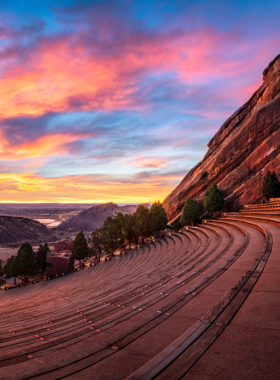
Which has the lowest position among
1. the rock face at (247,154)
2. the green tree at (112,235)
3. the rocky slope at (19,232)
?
the rocky slope at (19,232)

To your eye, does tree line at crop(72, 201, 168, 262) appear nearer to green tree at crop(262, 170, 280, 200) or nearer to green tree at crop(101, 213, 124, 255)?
green tree at crop(101, 213, 124, 255)

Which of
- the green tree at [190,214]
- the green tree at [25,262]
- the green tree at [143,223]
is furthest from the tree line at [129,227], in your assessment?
the green tree at [25,262]

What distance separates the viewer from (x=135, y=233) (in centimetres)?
4638

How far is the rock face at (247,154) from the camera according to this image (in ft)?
153

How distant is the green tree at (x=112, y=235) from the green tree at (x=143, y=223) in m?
3.55

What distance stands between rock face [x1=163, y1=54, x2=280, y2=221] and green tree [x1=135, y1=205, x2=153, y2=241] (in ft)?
47.9

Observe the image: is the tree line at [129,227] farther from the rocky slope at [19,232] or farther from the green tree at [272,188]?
the rocky slope at [19,232]

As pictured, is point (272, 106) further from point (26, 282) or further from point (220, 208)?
point (26, 282)

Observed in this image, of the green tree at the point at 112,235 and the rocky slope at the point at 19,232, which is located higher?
the green tree at the point at 112,235

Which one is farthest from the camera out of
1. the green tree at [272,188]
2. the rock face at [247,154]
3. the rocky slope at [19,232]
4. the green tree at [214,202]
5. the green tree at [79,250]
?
the rocky slope at [19,232]

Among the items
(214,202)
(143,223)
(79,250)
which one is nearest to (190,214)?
(214,202)

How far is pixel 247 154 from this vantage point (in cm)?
5162

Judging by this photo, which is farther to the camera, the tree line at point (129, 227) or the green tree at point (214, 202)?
the green tree at point (214, 202)

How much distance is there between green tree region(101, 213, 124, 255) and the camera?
44312 millimetres
